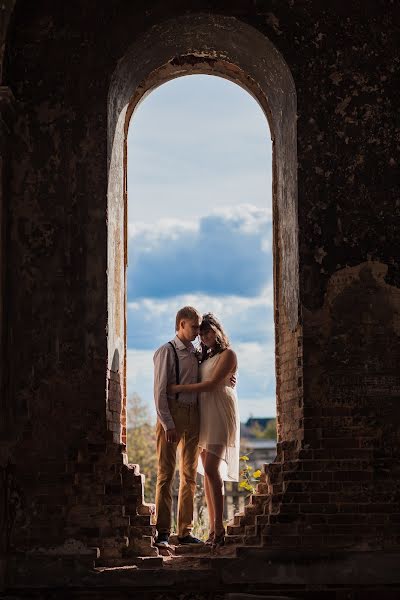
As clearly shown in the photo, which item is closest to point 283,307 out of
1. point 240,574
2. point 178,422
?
point 178,422

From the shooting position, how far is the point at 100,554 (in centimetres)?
736

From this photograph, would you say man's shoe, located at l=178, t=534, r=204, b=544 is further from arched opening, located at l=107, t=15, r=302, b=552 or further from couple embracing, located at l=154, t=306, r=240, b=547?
arched opening, located at l=107, t=15, r=302, b=552

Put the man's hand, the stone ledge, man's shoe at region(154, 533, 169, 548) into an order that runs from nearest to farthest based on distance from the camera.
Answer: the stone ledge < man's shoe at region(154, 533, 169, 548) < the man's hand

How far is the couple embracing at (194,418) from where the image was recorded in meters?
8.00

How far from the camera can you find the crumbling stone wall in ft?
24.4

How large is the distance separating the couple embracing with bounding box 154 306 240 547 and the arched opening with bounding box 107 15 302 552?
40 cm

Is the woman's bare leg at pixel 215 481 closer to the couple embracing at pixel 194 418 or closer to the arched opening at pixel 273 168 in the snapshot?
the couple embracing at pixel 194 418

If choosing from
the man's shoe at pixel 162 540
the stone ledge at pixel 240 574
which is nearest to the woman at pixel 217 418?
the man's shoe at pixel 162 540

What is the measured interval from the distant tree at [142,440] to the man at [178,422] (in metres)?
12.8

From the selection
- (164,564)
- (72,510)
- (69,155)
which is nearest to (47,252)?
(69,155)

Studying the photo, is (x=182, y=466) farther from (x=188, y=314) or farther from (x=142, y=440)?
(x=142, y=440)

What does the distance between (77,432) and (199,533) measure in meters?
3.79

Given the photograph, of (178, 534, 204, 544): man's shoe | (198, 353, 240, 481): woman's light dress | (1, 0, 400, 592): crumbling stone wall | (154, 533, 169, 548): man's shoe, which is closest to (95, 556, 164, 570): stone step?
(1, 0, 400, 592): crumbling stone wall

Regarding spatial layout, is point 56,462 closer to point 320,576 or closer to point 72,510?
point 72,510
